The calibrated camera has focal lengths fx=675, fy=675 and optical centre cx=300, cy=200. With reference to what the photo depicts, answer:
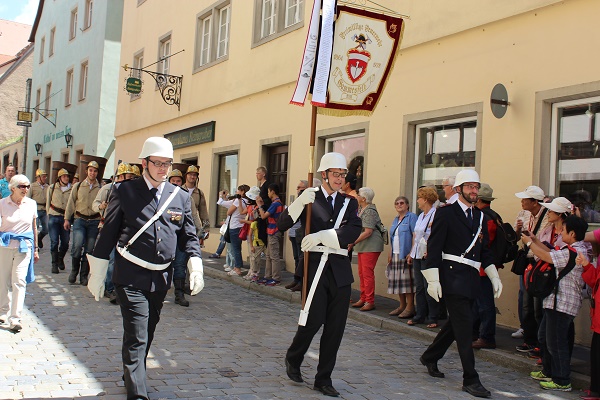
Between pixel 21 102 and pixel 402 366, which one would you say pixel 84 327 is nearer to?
pixel 402 366

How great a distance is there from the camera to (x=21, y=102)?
4453 cm

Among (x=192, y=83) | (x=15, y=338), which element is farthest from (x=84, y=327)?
(x=192, y=83)

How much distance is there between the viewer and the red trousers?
956cm

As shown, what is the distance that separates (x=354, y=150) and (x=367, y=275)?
3.38m

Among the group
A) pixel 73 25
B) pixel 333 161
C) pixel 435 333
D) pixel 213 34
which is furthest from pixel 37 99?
pixel 333 161

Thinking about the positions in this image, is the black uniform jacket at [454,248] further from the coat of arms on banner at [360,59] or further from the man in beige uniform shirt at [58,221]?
the man in beige uniform shirt at [58,221]

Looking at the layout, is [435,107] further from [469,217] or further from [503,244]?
[469,217]

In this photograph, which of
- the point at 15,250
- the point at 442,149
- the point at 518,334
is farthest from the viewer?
the point at 442,149

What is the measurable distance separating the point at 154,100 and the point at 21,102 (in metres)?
27.2

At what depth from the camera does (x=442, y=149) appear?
33.7 feet

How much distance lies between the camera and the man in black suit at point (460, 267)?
588 centimetres

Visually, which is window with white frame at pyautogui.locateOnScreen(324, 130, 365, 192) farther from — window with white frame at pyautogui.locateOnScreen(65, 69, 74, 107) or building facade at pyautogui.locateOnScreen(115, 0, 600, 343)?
window with white frame at pyautogui.locateOnScreen(65, 69, 74, 107)

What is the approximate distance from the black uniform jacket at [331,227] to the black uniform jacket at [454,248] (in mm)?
768

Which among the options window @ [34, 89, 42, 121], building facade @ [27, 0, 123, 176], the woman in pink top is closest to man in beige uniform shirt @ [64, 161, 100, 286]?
the woman in pink top
